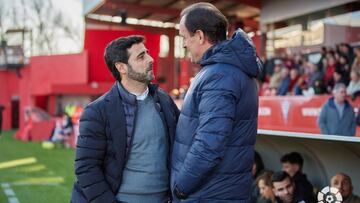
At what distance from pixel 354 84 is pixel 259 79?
4671 millimetres

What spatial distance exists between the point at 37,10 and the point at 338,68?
40697mm


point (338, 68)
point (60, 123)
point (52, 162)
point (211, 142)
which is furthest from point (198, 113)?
point (60, 123)

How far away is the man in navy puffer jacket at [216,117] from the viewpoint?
2.48 meters

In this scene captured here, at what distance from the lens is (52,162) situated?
1399 centimetres

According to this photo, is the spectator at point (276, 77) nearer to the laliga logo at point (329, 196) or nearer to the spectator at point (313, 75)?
the spectator at point (313, 75)

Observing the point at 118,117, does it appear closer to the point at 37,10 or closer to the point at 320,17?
the point at 320,17

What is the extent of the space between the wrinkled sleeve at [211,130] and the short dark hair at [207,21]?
0.82 ft

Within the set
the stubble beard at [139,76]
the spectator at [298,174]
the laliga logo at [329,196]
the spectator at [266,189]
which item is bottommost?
the spectator at [266,189]

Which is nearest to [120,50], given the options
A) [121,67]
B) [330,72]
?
[121,67]

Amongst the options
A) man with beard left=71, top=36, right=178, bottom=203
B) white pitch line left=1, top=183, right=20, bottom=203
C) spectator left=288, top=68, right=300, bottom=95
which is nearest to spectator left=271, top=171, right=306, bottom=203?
Result: man with beard left=71, top=36, right=178, bottom=203

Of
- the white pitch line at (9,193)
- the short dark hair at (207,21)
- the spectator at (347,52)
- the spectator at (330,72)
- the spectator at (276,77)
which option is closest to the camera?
the short dark hair at (207,21)

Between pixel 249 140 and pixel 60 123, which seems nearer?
pixel 249 140

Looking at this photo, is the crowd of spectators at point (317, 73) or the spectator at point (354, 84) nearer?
the spectator at point (354, 84)

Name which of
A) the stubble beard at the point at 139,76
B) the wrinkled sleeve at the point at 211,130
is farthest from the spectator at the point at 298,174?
the wrinkled sleeve at the point at 211,130
